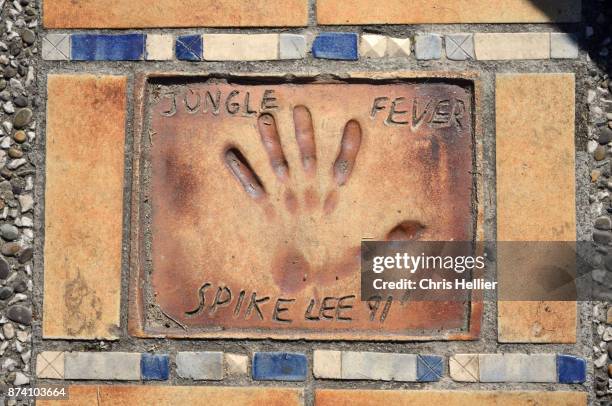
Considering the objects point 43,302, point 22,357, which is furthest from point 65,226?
point 22,357

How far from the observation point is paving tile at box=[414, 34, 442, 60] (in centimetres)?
120

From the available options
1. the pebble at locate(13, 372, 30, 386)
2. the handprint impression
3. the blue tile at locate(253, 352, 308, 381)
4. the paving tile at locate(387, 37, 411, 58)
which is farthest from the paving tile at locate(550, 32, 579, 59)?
the pebble at locate(13, 372, 30, 386)

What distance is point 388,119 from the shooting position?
1.21m

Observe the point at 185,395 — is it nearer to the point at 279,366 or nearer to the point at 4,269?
the point at 279,366

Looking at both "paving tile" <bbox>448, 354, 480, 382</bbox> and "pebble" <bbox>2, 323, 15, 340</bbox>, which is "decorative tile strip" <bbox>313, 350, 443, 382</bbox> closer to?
"paving tile" <bbox>448, 354, 480, 382</bbox>

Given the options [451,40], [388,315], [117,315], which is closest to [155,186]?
[117,315]

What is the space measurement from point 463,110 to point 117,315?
72 centimetres

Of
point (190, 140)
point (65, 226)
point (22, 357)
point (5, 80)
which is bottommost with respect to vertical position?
point (22, 357)

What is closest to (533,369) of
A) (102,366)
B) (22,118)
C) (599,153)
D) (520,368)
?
(520,368)

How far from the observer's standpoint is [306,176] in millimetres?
1201

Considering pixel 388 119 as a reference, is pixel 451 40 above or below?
above

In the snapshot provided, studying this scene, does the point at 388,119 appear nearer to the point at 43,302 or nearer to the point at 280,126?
the point at 280,126

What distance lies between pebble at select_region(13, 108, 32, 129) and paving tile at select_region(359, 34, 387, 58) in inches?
24.2

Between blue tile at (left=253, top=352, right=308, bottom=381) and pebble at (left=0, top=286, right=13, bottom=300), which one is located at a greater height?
pebble at (left=0, top=286, right=13, bottom=300)
